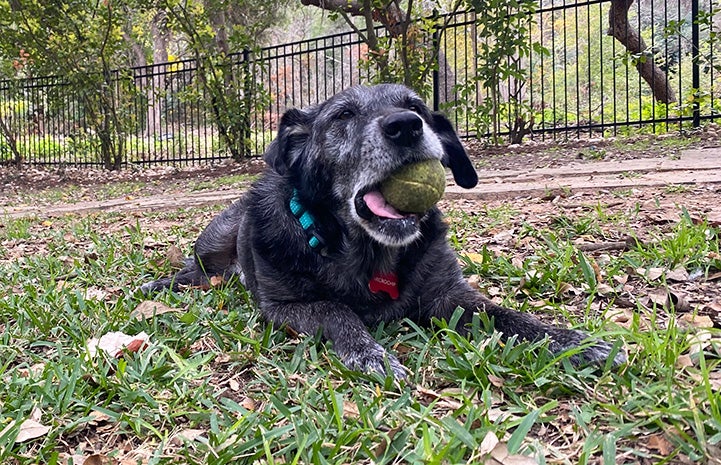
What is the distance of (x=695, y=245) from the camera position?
9.92 ft

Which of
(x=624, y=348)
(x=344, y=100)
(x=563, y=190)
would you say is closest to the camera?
(x=624, y=348)

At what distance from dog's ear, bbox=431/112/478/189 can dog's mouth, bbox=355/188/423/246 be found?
57 cm

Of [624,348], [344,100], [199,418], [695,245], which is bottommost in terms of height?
[199,418]

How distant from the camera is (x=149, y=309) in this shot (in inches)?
113

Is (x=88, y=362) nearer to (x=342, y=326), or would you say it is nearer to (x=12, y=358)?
(x=12, y=358)

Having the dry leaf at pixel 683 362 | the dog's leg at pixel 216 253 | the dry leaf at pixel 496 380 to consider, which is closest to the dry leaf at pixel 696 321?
the dry leaf at pixel 683 362

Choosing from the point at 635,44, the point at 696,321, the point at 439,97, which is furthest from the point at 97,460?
the point at 439,97

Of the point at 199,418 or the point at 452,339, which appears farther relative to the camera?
the point at 452,339

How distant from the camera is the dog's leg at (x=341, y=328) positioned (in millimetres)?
2096

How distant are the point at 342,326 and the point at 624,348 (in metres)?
0.98

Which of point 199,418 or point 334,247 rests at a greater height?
point 334,247

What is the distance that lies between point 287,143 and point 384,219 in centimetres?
73

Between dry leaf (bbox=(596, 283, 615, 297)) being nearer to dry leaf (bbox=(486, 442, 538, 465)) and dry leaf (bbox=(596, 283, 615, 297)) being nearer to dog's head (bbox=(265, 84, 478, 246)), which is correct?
dog's head (bbox=(265, 84, 478, 246))

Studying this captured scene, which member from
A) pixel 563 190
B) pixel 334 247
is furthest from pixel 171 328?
pixel 563 190
